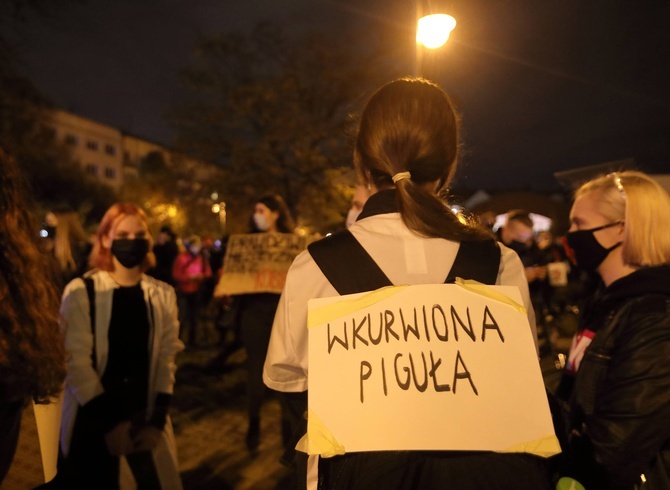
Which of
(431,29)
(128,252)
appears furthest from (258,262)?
(431,29)

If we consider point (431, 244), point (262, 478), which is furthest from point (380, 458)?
point (262, 478)

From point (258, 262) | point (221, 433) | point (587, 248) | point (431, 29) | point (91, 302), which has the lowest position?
point (221, 433)

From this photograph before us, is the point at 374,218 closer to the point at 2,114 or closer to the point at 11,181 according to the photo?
the point at 11,181

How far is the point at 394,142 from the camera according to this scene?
1.39 metres

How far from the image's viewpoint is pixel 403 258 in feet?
4.28

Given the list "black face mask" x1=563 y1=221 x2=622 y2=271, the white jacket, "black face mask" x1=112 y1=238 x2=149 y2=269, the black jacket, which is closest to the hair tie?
the black jacket

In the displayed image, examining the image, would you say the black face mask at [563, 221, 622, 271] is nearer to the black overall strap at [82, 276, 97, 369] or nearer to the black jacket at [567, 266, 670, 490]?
the black jacket at [567, 266, 670, 490]

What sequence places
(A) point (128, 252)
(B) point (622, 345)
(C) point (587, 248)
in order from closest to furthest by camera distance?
(B) point (622, 345) < (C) point (587, 248) < (A) point (128, 252)

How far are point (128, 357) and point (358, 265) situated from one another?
196 cm

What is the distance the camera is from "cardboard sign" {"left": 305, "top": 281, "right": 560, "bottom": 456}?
1134 millimetres

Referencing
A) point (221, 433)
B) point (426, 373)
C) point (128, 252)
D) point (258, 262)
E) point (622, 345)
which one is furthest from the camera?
point (221, 433)

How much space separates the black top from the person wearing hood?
2.17 metres

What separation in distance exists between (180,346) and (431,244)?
7.26ft

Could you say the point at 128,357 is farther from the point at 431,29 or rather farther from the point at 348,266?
the point at 431,29
